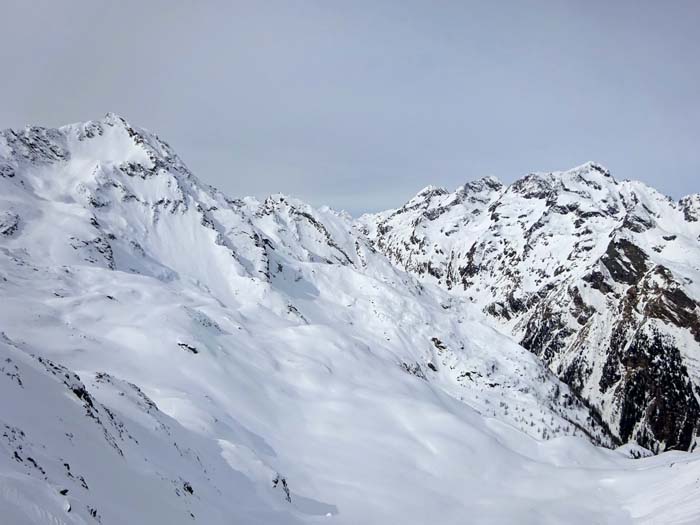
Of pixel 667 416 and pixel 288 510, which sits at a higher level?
pixel 667 416

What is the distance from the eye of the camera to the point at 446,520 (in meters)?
30.0

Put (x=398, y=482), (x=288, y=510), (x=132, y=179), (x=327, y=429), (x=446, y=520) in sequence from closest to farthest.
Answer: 1. (x=288, y=510)
2. (x=446, y=520)
3. (x=398, y=482)
4. (x=327, y=429)
5. (x=132, y=179)

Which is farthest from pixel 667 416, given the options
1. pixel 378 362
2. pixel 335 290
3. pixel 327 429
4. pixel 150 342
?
pixel 150 342

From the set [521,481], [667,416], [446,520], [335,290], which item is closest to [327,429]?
[446,520]

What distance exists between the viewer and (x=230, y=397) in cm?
3938

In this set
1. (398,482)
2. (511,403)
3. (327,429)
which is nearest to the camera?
(398,482)

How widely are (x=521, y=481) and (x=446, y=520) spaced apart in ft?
44.8

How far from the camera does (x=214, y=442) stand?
86.6ft

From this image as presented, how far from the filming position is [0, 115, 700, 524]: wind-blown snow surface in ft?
50.0

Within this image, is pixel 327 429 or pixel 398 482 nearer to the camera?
pixel 398 482

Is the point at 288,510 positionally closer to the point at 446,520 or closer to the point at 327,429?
the point at 446,520

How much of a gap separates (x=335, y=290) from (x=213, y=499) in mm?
105404

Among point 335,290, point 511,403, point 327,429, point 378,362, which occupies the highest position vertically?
point 335,290

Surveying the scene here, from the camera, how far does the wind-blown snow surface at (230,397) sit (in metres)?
15.2
